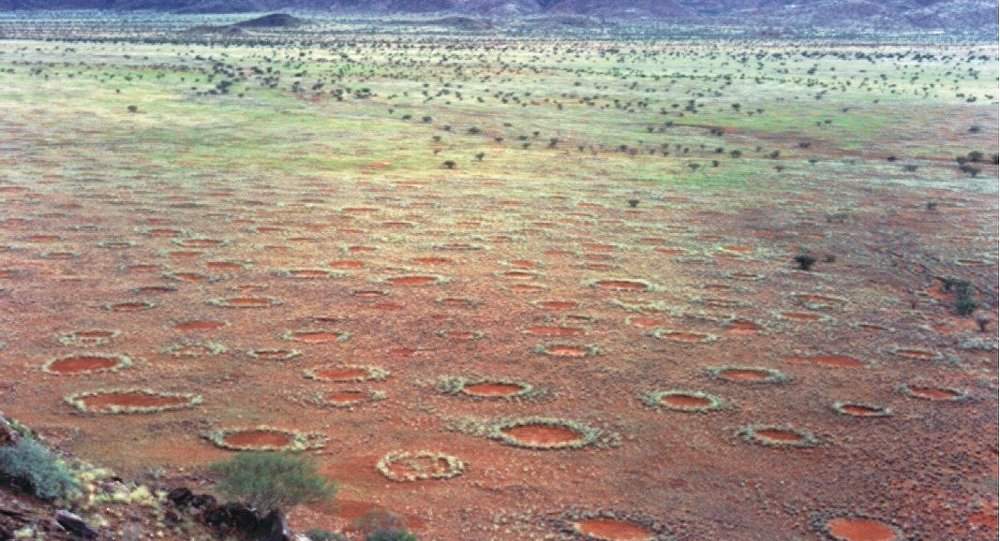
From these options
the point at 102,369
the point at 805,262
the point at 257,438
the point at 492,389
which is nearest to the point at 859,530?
the point at 492,389

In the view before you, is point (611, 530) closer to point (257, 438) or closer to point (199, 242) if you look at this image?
point (257, 438)

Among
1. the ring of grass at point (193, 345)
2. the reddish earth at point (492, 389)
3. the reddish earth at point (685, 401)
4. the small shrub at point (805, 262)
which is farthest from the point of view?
the small shrub at point (805, 262)

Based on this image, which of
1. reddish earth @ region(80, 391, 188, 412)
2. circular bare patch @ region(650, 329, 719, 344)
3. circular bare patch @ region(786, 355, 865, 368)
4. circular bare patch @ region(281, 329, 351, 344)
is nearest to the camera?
reddish earth @ region(80, 391, 188, 412)

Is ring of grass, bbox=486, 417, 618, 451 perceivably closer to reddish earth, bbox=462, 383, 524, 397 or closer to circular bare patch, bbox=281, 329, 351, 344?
reddish earth, bbox=462, 383, 524, 397

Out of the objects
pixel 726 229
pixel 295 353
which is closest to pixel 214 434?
pixel 295 353

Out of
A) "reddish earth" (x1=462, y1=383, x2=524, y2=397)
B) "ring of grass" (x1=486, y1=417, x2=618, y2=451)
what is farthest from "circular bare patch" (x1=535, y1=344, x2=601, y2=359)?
"ring of grass" (x1=486, y1=417, x2=618, y2=451)

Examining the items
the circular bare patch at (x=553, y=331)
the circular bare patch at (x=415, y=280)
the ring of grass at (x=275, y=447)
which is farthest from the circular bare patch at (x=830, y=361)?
the ring of grass at (x=275, y=447)

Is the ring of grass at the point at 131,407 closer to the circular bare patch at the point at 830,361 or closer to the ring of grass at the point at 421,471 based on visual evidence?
the ring of grass at the point at 421,471
